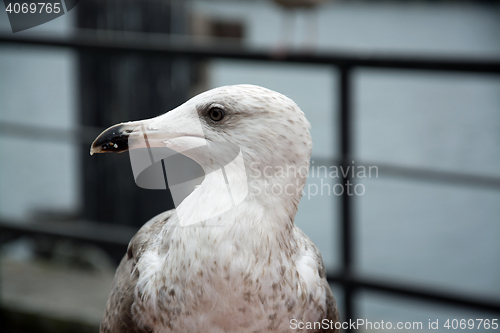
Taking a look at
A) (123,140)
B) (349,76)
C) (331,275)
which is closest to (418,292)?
(331,275)

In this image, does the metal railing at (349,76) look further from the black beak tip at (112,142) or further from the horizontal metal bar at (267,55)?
the black beak tip at (112,142)

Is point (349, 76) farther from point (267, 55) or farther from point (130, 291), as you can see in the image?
point (130, 291)

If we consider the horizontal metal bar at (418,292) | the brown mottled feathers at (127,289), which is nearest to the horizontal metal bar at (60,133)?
the horizontal metal bar at (418,292)

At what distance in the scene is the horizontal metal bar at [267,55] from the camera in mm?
1508

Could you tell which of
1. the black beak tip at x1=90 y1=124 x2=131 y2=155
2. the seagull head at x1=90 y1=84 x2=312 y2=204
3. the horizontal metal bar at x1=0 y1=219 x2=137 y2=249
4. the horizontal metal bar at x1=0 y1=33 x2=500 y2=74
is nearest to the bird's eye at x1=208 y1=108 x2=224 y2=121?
the seagull head at x1=90 y1=84 x2=312 y2=204

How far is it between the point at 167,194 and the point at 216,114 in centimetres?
178

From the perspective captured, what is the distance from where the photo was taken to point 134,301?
2.32ft

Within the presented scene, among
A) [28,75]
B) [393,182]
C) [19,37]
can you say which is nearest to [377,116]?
[393,182]

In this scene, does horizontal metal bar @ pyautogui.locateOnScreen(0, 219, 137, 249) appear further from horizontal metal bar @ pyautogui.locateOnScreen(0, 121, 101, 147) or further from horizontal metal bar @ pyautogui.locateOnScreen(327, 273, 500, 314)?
horizontal metal bar @ pyautogui.locateOnScreen(327, 273, 500, 314)

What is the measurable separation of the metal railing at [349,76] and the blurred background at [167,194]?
0.01m

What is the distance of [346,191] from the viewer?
67.4 inches

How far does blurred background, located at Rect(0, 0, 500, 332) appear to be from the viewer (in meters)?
1.91

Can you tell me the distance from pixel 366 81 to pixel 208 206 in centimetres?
473

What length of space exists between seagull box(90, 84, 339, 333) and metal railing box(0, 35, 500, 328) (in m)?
1.02
